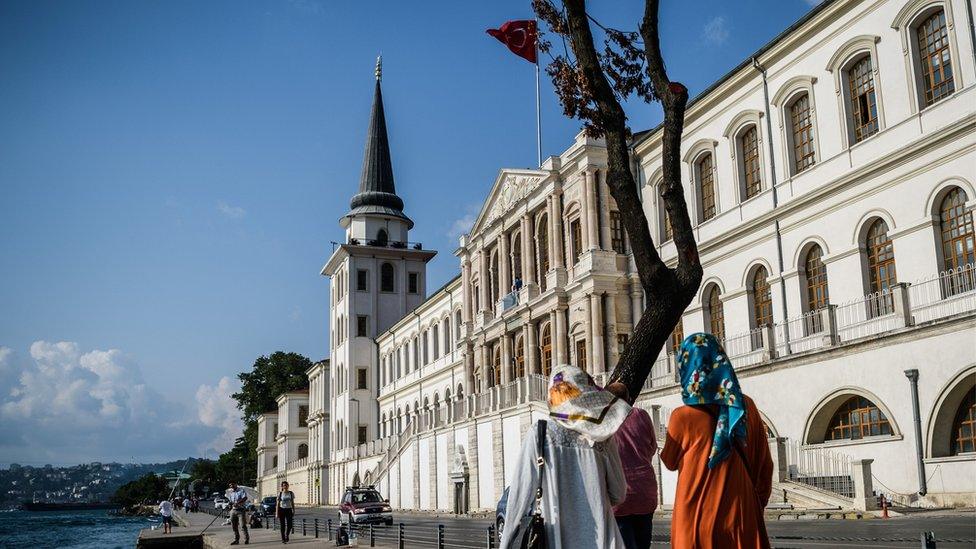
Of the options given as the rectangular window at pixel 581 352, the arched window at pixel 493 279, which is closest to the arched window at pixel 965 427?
the rectangular window at pixel 581 352

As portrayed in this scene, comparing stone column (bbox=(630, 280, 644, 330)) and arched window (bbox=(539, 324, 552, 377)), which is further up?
stone column (bbox=(630, 280, 644, 330))

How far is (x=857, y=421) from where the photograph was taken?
22094mm

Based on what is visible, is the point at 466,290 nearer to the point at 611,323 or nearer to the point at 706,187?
the point at 611,323

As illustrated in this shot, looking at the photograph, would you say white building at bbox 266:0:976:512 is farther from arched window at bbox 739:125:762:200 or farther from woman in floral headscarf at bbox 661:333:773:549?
woman in floral headscarf at bbox 661:333:773:549

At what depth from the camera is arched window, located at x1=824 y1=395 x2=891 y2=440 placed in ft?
70.2

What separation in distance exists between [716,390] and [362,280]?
66.9 metres

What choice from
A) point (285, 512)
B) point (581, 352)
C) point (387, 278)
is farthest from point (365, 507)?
point (387, 278)

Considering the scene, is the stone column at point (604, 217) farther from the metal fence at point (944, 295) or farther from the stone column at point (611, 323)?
the metal fence at point (944, 295)

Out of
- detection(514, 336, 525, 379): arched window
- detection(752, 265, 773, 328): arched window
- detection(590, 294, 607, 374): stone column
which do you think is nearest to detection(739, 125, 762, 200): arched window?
detection(752, 265, 773, 328): arched window

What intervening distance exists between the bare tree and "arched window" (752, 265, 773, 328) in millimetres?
16938

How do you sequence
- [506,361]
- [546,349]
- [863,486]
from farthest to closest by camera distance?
[506,361] → [546,349] → [863,486]

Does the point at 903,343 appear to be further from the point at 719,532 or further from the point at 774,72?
the point at 719,532

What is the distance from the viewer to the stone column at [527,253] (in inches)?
1497

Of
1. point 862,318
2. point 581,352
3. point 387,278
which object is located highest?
point 387,278
